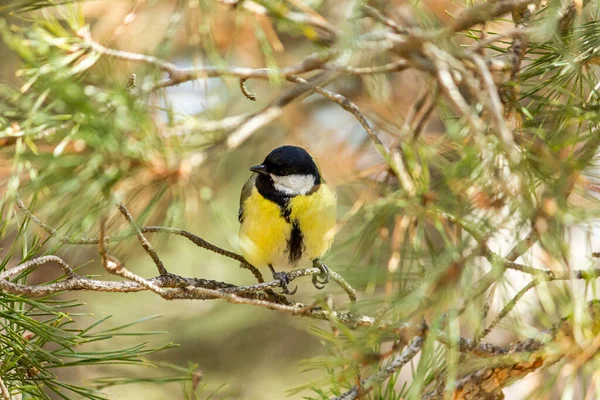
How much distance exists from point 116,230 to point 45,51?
0.42m

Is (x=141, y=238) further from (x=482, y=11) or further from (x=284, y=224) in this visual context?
(x=284, y=224)

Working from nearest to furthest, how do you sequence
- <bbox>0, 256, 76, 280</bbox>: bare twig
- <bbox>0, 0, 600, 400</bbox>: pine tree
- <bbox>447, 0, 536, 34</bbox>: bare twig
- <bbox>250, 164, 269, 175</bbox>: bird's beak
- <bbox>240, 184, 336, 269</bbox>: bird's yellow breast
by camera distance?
<bbox>0, 0, 600, 400</bbox>: pine tree < <bbox>447, 0, 536, 34</bbox>: bare twig < <bbox>0, 256, 76, 280</bbox>: bare twig < <bbox>240, 184, 336, 269</bbox>: bird's yellow breast < <bbox>250, 164, 269, 175</bbox>: bird's beak

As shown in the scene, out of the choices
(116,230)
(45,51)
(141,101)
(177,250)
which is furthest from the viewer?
(177,250)

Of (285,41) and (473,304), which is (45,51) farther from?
(285,41)

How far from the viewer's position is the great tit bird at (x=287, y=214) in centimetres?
238

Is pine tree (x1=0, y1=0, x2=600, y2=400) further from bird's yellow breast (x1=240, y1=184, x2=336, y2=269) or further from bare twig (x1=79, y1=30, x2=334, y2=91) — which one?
bird's yellow breast (x1=240, y1=184, x2=336, y2=269)

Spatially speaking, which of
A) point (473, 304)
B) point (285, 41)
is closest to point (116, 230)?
point (473, 304)

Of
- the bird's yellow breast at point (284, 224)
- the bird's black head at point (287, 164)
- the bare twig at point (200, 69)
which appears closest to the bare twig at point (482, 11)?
the bare twig at point (200, 69)

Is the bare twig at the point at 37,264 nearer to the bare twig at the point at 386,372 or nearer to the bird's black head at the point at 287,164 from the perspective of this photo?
the bare twig at the point at 386,372

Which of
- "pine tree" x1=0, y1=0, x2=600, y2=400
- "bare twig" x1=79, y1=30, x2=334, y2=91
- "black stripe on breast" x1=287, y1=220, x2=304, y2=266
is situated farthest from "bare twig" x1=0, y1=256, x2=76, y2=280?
"black stripe on breast" x1=287, y1=220, x2=304, y2=266

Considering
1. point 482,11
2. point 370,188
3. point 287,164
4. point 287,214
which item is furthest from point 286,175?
point 482,11

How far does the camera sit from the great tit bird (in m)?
2.38

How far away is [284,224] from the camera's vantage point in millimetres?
2377

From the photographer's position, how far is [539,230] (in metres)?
1.11
